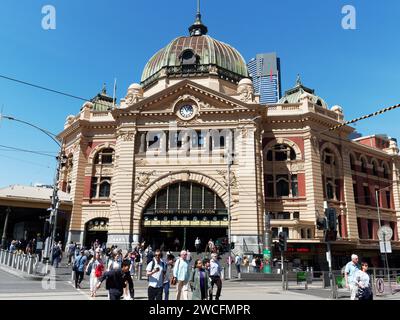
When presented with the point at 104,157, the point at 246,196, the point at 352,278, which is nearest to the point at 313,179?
the point at 246,196

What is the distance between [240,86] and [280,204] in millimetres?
14973

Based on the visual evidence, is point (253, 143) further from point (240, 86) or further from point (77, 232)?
point (77, 232)

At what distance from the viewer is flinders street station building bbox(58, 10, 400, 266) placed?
130 ft

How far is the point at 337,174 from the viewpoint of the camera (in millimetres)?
45969

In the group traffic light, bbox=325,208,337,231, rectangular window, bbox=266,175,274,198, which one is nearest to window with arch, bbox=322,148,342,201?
rectangular window, bbox=266,175,274,198

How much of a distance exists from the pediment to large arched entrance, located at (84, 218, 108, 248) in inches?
552

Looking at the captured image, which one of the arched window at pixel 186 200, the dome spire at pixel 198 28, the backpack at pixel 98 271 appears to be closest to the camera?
the backpack at pixel 98 271

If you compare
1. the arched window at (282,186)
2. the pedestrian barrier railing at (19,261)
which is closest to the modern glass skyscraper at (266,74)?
the arched window at (282,186)

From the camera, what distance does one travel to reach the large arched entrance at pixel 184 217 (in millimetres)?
39875

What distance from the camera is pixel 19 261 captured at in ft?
85.5

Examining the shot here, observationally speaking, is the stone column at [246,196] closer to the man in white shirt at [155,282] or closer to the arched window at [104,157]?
the arched window at [104,157]

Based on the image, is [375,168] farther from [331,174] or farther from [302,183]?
[302,183]

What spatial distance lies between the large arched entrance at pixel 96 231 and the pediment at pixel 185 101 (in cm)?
1403

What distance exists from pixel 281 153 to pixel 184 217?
14501 millimetres
